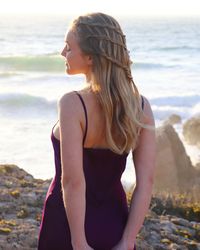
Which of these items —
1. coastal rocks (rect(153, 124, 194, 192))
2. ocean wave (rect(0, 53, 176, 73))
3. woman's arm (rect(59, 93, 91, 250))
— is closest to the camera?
woman's arm (rect(59, 93, 91, 250))

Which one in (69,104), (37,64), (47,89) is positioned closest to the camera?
(69,104)

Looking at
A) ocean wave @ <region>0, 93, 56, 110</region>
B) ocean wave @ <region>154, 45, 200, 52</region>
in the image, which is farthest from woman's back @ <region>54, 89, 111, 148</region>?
ocean wave @ <region>154, 45, 200, 52</region>

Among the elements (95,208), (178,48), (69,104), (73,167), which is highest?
(69,104)

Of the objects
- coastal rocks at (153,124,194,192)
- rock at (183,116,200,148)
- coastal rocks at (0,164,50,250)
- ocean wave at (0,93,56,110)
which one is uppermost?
coastal rocks at (0,164,50,250)

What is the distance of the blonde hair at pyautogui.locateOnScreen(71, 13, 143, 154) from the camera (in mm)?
2605

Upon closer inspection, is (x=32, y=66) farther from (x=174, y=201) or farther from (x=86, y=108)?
(x=86, y=108)

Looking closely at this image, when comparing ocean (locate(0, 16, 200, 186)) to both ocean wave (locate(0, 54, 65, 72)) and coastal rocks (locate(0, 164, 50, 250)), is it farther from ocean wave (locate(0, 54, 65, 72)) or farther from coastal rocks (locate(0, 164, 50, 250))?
coastal rocks (locate(0, 164, 50, 250))

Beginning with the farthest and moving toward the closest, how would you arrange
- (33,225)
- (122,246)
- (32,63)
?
(32,63) → (33,225) → (122,246)

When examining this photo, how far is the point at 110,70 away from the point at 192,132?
1808 cm

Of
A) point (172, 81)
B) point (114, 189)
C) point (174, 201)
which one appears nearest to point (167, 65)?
point (172, 81)

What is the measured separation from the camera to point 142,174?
2.87 metres

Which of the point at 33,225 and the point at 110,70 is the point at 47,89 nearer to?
the point at 33,225

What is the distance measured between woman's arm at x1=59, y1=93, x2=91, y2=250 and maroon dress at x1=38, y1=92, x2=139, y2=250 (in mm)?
122

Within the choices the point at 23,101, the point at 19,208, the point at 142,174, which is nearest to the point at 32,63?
the point at 23,101
